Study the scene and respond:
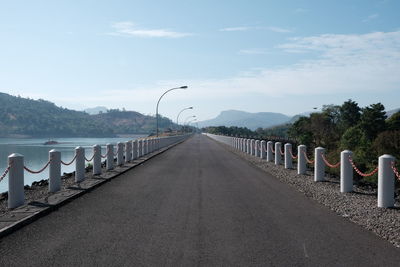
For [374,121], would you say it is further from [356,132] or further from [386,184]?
[386,184]

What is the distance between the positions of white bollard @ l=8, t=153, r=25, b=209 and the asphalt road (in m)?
1.03

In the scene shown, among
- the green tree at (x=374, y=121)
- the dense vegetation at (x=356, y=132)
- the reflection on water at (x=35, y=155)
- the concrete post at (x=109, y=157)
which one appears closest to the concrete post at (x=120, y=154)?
the reflection on water at (x=35, y=155)

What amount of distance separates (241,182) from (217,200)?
436cm

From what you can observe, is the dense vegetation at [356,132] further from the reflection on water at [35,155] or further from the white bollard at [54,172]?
the white bollard at [54,172]

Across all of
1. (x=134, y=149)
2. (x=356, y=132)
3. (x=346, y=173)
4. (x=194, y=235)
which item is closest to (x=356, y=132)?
(x=356, y=132)

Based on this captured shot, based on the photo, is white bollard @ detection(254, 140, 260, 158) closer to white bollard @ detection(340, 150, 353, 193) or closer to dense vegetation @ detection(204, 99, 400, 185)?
white bollard @ detection(340, 150, 353, 193)

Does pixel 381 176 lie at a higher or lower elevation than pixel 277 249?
higher

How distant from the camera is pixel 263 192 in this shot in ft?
42.2

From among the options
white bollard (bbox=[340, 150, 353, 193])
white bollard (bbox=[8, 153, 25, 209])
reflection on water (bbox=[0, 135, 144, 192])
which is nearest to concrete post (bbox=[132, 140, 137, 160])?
reflection on water (bbox=[0, 135, 144, 192])

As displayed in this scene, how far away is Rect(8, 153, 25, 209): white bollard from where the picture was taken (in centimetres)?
974

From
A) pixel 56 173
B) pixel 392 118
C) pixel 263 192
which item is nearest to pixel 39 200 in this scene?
pixel 56 173

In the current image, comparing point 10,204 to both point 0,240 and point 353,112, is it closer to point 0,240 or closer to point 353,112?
point 0,240

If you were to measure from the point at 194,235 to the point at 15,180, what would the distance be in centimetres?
476

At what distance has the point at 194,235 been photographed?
24.0 ft
